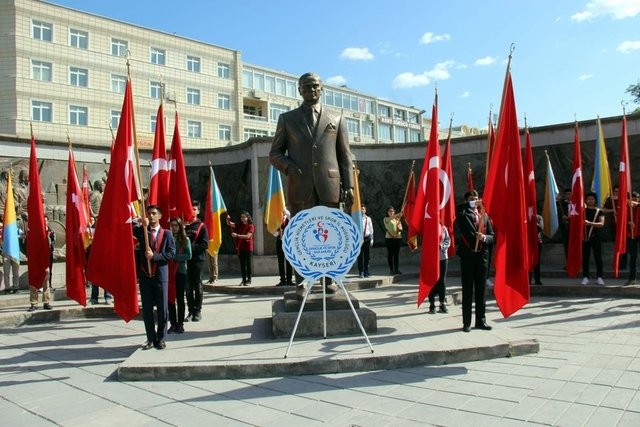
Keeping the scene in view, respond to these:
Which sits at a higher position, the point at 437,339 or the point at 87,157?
the point at 87,157

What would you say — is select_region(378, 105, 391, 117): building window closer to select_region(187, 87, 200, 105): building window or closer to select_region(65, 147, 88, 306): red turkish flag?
select_region(187, 87, 200, 105): building window

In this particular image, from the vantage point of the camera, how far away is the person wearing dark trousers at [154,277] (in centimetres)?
632

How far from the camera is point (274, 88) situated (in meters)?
58.2

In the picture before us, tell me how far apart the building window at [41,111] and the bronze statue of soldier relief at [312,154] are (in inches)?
1483

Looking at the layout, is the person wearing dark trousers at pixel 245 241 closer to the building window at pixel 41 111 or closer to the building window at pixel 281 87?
the building window at pixel 41 111

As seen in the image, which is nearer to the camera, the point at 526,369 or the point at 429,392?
the point at 429,392

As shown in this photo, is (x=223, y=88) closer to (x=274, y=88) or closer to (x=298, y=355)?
(x=274, y=88)

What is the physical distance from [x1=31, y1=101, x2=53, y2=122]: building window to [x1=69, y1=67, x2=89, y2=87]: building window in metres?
2.82

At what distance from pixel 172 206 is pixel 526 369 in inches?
234

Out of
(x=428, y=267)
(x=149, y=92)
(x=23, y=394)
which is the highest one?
(x=149, y=92)

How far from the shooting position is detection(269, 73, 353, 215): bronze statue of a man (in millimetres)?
6918

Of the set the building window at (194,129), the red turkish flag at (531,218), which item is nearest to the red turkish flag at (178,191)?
the red turkish flag at (531,218)

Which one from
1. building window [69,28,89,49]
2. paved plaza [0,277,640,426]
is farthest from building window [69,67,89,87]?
paved plaza [0,277,640,426]

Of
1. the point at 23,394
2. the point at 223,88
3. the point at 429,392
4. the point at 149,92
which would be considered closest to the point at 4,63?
the point at 149,92
